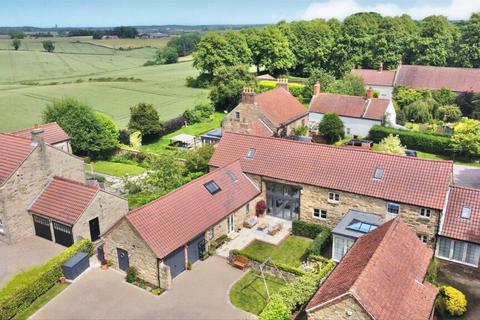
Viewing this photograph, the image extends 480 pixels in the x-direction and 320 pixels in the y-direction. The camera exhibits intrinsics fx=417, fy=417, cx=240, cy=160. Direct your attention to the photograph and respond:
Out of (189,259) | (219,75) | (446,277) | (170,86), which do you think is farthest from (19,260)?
(170,86)

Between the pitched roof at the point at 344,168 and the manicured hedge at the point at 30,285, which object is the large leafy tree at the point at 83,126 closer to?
the pitched roof at the point at 344,168

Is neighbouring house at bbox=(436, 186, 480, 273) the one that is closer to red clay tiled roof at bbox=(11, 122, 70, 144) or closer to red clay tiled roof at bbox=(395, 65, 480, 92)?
red clay tiled roof at bbox=(11, 122, 70, 144)

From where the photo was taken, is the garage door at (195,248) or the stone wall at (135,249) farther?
the garage door at (195,248)

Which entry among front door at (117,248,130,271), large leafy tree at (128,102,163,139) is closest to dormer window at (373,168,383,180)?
front door at (117,248,130,271)

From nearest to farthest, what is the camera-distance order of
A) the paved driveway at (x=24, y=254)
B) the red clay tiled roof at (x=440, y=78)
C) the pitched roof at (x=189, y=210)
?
the pitched roof at (x=189, y=210) → the paved driveway at (x=24, y=254) → the red clay tiled roof at (x=440, y=78)

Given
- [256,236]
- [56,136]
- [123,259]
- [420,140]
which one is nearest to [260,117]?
[256,236]

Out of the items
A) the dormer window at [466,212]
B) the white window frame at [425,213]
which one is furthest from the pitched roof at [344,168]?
the dormer window at [466,212]

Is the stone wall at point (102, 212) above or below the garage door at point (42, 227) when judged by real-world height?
above
